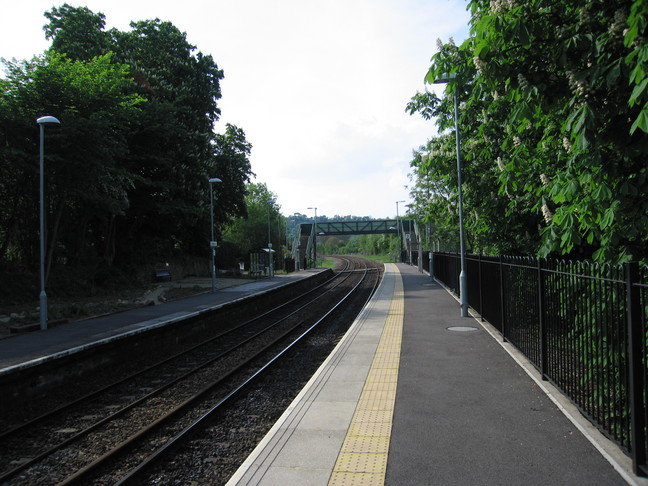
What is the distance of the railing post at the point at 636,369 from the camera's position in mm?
3715

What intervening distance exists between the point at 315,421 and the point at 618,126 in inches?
168

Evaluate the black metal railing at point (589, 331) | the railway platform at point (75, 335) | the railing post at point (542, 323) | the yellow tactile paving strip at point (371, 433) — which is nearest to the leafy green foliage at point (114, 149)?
the railway platform at point (75, 335)

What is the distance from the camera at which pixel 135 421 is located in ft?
24.1

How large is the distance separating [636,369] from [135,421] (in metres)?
6.77

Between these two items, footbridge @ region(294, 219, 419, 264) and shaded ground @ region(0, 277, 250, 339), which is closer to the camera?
shaded ground @ region(0, 277, 250, 339)

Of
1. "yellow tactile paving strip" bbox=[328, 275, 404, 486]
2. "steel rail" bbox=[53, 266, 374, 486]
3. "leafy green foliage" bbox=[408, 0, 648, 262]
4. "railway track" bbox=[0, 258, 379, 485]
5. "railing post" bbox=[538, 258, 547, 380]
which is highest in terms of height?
"leafy green foliage" bbox=[408, 0, 648, 262]

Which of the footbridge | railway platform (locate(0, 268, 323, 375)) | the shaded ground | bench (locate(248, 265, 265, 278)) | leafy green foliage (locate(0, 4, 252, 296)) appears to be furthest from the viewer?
the footbridge

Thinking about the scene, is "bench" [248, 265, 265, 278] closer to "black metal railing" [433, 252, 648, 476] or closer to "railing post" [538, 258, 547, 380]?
"black metal railing" [433, 252, 648, 476]

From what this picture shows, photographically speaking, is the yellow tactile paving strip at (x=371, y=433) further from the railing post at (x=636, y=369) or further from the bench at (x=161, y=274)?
the bench at (x=161, y=274)

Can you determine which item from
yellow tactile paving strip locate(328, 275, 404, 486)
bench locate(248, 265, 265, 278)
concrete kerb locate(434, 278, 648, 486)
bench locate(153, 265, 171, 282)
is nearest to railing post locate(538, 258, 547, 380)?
concrete kerb locate(434, 278, 648, 486)

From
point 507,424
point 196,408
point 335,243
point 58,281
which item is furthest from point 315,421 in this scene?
point 335,243

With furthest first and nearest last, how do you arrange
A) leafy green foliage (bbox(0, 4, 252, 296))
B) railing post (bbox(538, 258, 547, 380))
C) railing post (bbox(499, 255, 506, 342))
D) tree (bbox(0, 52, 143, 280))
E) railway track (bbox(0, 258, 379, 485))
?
1. leafy green foliage (bbox(0, 4, 252, 296))
2. tree (bbox(0, 52, 143, 280))
3. railing post (bbox(499, 255, 506, 342))
4. railing post (bbox(538, 258, 547, 380))
5. railway track (bbox(0, 258, 379, 485))

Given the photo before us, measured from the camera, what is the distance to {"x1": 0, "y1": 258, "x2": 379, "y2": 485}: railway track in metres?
5.63

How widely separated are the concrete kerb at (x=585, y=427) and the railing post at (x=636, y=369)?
127 millimetres
